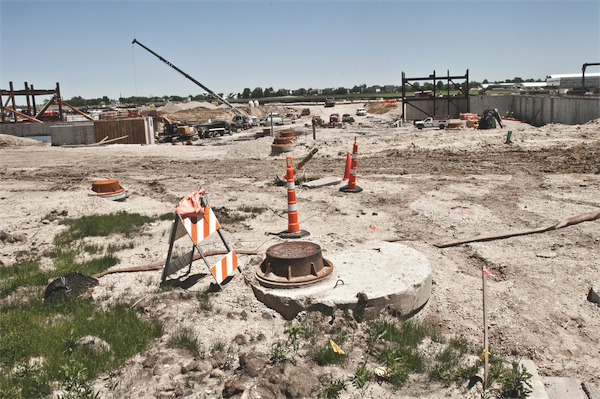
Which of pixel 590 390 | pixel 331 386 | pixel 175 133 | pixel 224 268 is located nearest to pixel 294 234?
pixel 224 268

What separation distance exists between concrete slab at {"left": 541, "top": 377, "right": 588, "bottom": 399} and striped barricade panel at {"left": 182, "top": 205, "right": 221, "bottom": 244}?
4026mm

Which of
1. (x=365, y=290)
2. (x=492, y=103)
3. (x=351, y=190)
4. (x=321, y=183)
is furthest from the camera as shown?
(x=492, y=103)

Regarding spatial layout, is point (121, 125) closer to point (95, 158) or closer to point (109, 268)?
point (95, 158)

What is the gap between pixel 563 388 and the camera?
3.89 meters

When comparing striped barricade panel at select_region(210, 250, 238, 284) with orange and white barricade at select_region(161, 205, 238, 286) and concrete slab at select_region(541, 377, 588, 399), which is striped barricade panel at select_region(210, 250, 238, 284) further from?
concrete slab at select_region(541, 377, 588, 399)

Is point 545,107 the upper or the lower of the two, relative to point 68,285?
upper

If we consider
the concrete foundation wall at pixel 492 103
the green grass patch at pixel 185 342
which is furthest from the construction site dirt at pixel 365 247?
the concrete foundation wall at pixel 492 103

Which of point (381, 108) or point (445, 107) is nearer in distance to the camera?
Result: point (445, 107)

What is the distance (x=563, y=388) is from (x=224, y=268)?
3.80 meters

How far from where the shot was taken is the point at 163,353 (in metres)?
4.18

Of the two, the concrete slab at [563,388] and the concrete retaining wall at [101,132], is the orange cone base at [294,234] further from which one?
the concrete retaining wall at [101,132]

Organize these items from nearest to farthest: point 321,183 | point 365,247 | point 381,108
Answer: point 365,247 → point 321,183 → point 381,108

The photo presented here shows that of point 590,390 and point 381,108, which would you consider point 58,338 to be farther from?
point 381,108

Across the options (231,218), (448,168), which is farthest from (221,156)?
(231,218)
